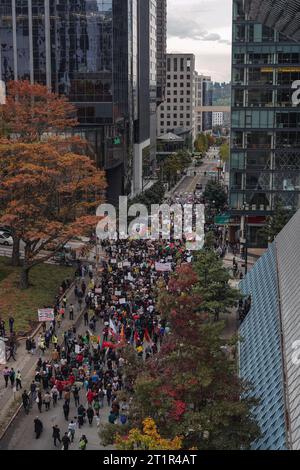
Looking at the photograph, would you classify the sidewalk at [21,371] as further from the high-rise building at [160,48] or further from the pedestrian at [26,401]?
the high-rise building at [160,48]

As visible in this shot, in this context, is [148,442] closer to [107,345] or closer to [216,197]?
[107,345]

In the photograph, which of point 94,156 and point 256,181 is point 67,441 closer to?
point 256,181

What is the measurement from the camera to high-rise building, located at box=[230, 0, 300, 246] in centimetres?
6219

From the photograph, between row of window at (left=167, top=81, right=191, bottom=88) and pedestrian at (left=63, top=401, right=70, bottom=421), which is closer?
pedestrian at (left=63, top=401, right=70, bottom=421)

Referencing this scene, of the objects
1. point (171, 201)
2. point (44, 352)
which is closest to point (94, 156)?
point (171, 201)

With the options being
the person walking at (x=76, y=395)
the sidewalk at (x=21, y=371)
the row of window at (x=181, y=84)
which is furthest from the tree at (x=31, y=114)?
the row of window at (x=181, y=84)

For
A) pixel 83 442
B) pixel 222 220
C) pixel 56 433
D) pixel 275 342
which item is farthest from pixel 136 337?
pixel 222 220

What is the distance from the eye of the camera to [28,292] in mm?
44594

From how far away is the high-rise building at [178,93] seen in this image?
178 m

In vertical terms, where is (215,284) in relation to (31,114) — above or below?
below

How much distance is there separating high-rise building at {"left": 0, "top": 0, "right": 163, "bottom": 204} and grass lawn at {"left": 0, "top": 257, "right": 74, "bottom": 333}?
2551 centimetres

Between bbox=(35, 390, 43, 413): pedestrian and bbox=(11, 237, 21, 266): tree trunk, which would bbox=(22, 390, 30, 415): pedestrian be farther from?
bbox=(11, 237, 21, 266): tree trunk

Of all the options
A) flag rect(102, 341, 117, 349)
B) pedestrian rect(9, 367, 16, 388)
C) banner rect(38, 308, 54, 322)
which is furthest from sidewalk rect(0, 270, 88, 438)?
flag rect(102, 341, 117, 349)

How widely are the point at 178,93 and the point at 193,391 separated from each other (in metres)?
165
